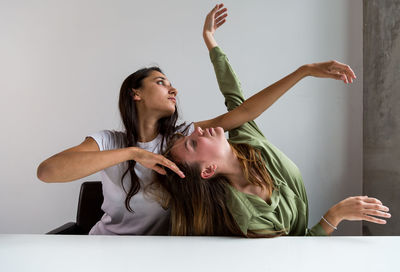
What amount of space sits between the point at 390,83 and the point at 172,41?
168cm

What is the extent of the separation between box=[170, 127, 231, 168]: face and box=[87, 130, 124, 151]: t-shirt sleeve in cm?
29

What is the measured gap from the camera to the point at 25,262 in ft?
2.94

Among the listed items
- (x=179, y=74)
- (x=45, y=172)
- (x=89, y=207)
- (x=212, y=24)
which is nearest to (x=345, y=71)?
(x=212, y=24)

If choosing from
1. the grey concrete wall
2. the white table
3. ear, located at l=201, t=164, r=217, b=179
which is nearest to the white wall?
the grey concrete wall

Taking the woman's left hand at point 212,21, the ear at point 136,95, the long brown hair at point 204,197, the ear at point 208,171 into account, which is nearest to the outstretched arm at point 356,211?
the long brown hair at point 204,197

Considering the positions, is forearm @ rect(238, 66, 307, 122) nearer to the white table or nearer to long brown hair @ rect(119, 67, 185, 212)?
long brown hair @ rect(119, 67, 185, 212)

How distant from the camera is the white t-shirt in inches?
57.3

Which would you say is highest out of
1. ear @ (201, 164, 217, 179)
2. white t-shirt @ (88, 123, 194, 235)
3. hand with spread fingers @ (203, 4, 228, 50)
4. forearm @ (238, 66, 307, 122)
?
hand with spread fingers @ (203, 4, 228, 50)

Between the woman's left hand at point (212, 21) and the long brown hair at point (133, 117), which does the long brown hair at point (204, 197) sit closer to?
the long brown hair at point (133, 117)

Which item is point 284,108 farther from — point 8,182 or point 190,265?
point 8,182

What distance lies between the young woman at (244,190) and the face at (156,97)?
0.56 feet

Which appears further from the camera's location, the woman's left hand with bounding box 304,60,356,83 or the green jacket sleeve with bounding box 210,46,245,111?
the green jacket sleeve with bounding box 210,46,245,111

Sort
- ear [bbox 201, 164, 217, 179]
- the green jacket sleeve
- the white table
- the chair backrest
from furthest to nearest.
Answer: the chair backrest, the green jacket sleeve, ear [bbox 201, 164, 217, 179], the white table

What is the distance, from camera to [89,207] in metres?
2.07
